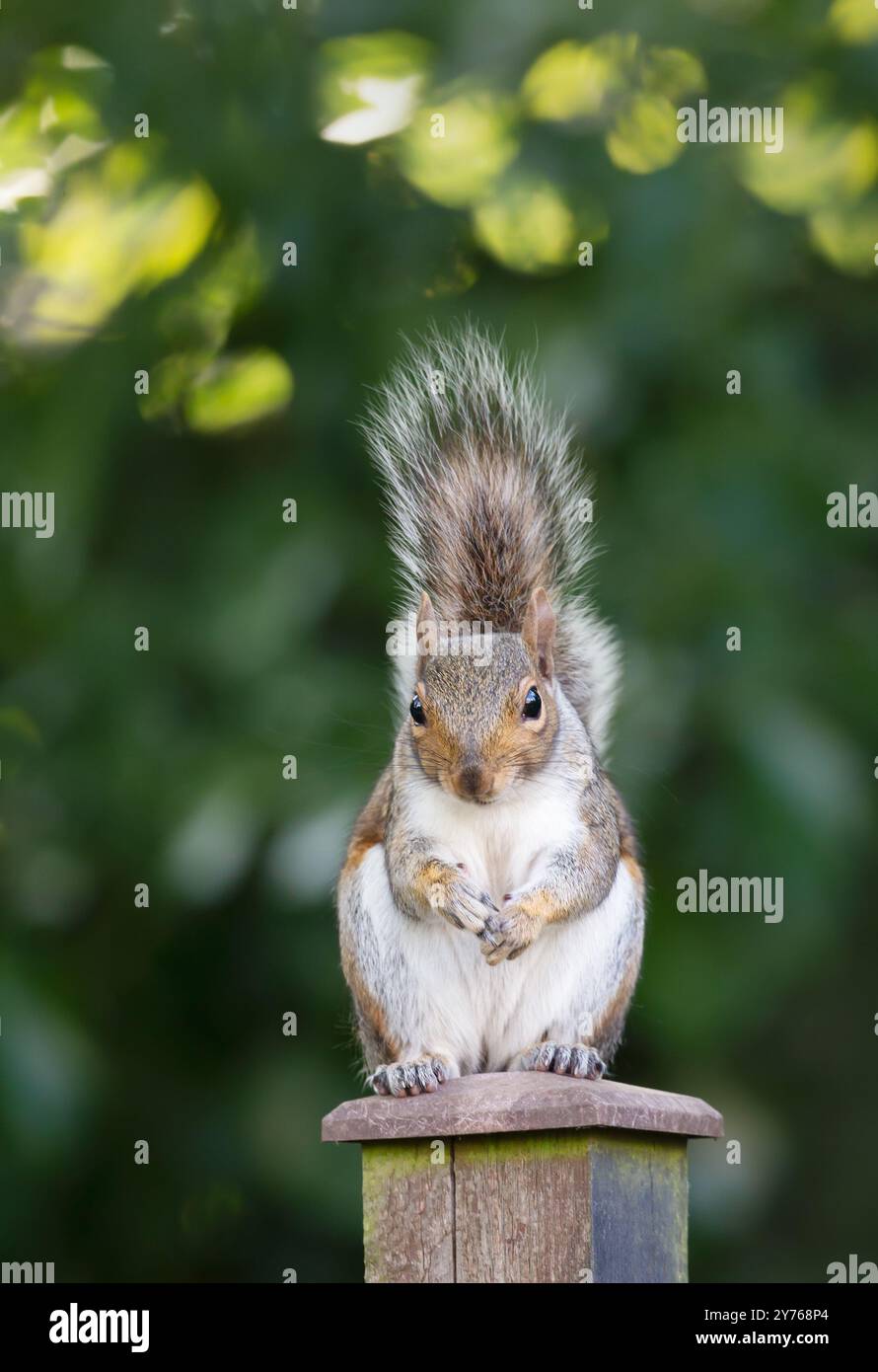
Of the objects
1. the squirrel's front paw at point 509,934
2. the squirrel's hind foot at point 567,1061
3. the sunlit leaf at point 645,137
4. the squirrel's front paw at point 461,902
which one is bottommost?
the squirrel's hind foot at point 567,1061

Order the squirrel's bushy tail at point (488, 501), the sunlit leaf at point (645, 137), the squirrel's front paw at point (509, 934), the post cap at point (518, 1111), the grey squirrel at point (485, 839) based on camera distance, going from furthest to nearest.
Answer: the sunlit leaf at point (645, 137), the squirrel's bushy tail at point (488, 501), the grey squirrel at point (485, 839), the squirrel's front paw at point (509, 934), the post cap at point (518, 1111)

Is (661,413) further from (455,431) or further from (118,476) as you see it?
(118,476)

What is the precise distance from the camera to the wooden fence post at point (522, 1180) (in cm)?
196

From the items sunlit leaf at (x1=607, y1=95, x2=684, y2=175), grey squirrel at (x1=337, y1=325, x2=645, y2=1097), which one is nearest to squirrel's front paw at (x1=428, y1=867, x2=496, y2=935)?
grey squirrel at (x1=337, y1=325, x2=645, y2=1097)

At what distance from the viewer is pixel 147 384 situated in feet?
11.5

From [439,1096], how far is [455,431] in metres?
1.13

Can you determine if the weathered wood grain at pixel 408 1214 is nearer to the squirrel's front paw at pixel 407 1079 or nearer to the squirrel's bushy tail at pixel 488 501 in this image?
the squirrel's front paw at pixel 407 1079

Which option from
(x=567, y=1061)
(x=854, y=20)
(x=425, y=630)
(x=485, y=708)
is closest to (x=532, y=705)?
(x=485, y=708)

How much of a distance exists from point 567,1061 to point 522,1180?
0.28 metres

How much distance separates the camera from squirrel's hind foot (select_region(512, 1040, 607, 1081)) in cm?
225

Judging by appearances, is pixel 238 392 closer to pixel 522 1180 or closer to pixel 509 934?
pixel 509 934

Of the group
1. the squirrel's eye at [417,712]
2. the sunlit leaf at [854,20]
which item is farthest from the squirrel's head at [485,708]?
Result: the sunlit leaf at [854,20]

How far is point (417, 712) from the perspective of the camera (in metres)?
2.35

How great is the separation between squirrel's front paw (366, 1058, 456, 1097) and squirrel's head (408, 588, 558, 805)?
0.32 meters
